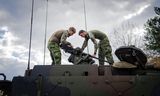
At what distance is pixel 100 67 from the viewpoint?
8469mm

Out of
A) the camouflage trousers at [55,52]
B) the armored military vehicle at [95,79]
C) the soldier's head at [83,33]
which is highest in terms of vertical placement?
the soldier's head at [83,33]

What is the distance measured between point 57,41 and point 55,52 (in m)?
0.72

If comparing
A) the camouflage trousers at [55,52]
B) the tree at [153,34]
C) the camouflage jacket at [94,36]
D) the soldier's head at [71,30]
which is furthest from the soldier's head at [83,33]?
the tree at [153,34]

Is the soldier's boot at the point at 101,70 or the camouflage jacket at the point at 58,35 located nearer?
the soldier's boot at the point at 101,70

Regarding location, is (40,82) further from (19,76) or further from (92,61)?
(92,61)

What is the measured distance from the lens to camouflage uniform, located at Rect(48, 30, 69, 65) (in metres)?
12.0

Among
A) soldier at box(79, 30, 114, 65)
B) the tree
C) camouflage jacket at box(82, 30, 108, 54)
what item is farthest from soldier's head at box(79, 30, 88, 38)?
the tree

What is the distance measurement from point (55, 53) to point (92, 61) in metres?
2.43

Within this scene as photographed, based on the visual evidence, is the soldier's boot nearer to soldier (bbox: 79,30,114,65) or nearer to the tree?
soldier (bbox: 79,30,114,65)

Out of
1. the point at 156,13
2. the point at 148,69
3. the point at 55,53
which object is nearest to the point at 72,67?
the point at 148,69

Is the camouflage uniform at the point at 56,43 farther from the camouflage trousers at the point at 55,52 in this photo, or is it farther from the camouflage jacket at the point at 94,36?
the camouflage jacket at the point at 94,36

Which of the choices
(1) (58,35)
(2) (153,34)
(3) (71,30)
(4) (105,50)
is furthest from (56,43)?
(2) (153,34)

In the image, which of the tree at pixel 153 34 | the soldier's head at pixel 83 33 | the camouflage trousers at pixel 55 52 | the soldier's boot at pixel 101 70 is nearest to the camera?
the soldier's boot at pixel 101 70

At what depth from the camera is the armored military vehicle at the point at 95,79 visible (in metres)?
8.05
